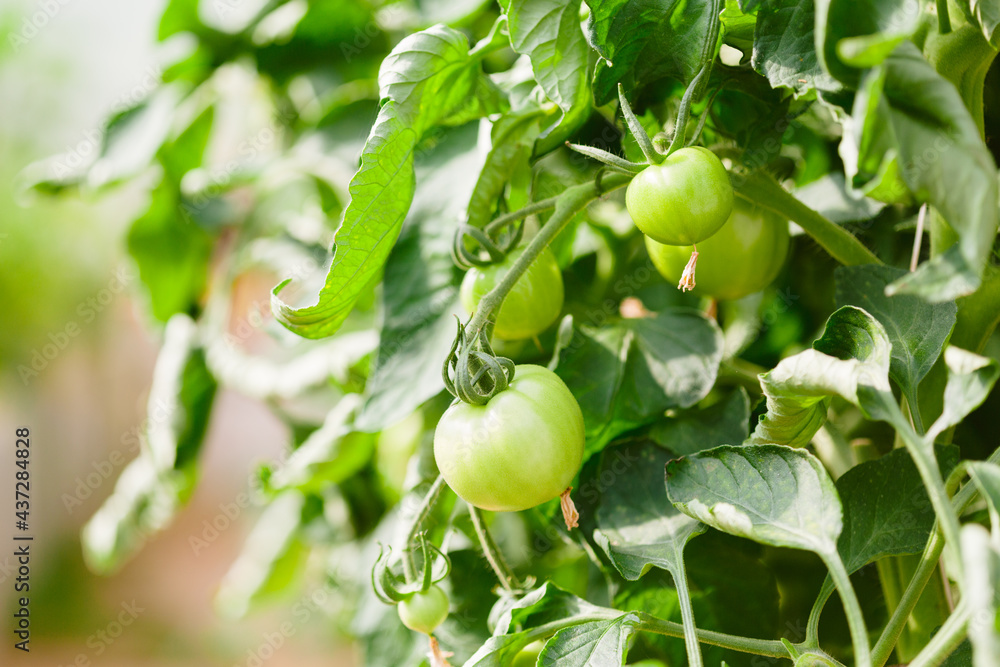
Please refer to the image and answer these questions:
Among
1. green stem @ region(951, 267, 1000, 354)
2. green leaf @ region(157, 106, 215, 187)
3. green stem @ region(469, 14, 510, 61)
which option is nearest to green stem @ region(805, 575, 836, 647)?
green stem @ region(951, 267, 1000, 354)

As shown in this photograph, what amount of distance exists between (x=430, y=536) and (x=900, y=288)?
10.2 inches

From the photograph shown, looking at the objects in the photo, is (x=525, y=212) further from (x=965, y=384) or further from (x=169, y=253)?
(x=169, y=253)

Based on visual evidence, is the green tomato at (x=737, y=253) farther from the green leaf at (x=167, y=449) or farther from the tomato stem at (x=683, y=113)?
the green leaf at (x=167, y=449)

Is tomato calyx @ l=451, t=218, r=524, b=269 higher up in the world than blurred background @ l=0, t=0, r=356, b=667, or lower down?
higher up

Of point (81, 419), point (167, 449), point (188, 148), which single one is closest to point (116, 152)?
point (188, 148)

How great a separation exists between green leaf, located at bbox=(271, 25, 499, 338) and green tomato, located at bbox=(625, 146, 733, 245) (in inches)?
3.6

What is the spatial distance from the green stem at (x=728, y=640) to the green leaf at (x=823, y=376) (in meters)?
0.07

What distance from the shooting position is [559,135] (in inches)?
11.8

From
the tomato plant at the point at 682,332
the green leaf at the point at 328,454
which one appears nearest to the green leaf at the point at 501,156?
the tomato plant at the point at 682,332

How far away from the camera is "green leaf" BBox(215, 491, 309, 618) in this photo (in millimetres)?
765

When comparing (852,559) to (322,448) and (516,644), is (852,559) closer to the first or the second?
(516,644)

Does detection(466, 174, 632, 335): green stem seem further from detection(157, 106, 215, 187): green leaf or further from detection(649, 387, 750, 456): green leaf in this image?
detection(157, 106, 215, 187): green leaf

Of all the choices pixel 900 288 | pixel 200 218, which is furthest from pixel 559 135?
pixel 200 218

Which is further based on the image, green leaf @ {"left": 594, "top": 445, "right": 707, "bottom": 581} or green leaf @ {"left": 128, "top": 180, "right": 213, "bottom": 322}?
green leaf @ {"left": 128, "top": 180, "right": 213, "bottom": 322}
